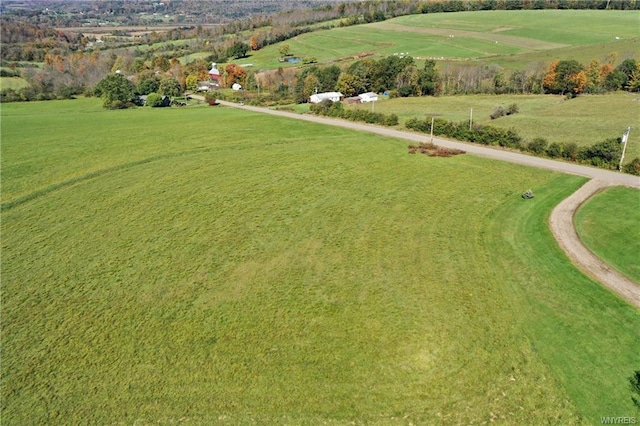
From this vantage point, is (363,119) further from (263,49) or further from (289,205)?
(263,49)

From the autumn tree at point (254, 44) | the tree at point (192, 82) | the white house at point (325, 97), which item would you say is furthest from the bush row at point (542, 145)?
the autumn tree at point (254, 44)

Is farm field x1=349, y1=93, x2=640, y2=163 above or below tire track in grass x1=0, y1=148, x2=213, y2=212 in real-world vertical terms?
above

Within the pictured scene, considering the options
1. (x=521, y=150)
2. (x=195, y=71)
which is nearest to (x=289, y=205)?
(x=521, y=150)

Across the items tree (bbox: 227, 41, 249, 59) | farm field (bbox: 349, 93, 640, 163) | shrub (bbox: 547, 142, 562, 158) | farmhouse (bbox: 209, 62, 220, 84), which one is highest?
tree (bbox: 227, 41, 249, 59)

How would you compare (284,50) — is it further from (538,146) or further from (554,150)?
(554,150)

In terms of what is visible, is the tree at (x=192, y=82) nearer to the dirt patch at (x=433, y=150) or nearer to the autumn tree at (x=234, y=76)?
the autumn tree at (x=234, y=76)

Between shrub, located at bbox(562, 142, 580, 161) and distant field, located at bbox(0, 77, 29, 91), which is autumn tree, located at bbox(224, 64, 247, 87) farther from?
shrub, located at bbox(562, 142, 580, 161)

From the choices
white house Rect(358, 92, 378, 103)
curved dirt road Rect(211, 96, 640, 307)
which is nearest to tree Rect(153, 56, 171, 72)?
white house Rect(358, 92, 378, 103)

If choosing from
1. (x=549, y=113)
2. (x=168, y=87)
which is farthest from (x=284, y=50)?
(x=549, y=113)
